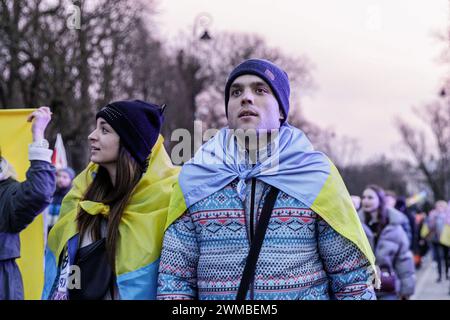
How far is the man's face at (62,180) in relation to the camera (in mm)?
8516

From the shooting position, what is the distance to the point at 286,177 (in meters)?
3.05

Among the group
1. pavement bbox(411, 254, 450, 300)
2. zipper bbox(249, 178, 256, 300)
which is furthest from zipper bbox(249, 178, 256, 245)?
pavement bbox(411, 254, 450, 300)

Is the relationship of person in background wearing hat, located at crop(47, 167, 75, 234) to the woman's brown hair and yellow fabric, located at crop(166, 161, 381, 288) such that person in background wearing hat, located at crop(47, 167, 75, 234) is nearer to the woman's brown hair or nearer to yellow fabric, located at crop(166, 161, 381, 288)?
the woman's brown hair

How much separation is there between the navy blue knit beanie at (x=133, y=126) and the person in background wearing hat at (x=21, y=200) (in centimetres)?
82

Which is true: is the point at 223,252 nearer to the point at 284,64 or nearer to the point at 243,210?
the point at 243,210

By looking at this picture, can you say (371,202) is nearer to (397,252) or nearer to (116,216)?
(397,252)

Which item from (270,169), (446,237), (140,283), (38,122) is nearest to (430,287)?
(446,237)

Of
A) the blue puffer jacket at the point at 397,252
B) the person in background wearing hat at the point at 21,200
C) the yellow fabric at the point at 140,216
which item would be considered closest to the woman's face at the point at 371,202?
the blue puffer jacket at the point at 397,252

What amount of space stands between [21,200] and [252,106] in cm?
181

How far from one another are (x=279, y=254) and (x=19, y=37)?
1823cm

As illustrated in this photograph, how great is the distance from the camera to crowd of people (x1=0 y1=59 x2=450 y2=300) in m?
2.98

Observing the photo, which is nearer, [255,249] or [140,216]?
[255,249]

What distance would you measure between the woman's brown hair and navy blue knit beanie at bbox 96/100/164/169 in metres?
0.04

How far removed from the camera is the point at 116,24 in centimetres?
2248
